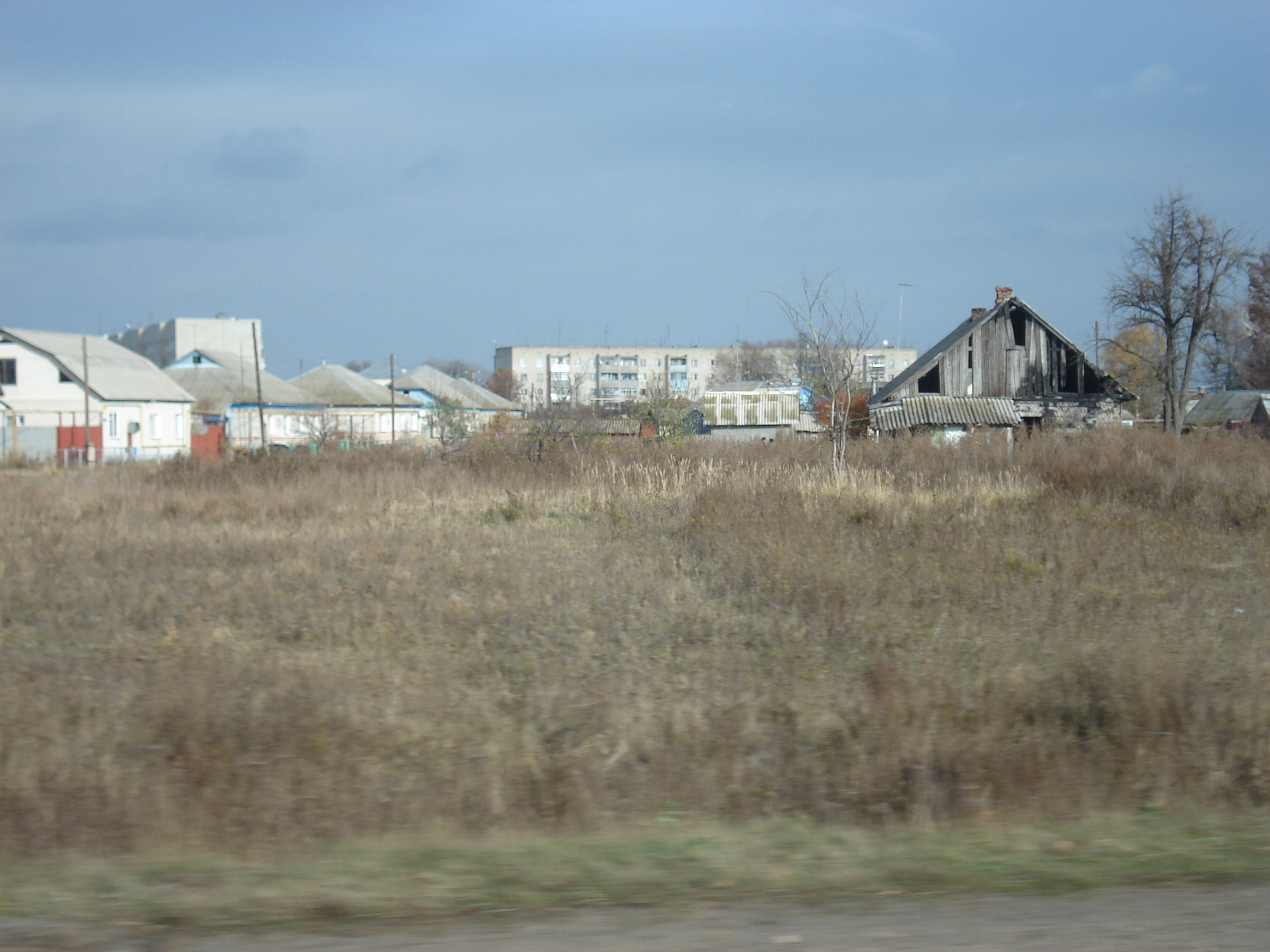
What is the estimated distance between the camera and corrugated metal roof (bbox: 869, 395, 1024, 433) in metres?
36.3

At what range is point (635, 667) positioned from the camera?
750 centimetres

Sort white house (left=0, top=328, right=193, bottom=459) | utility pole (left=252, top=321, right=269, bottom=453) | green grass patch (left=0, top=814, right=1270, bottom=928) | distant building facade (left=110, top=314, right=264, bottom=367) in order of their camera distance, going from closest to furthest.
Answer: green grass patch (left=0, top=814, right=1270, bottom=928) < utility pole (left=252, top=321, right=269, bottom=453) < white house (left=0, top=328, right=193, bottom=459) < distant building facade (left=110, top=314, right=264, bottom=367)

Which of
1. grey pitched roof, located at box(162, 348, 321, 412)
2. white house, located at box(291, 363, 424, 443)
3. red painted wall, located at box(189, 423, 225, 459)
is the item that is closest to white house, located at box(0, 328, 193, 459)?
red painted wall, located at box(189, 423, 225, 459)

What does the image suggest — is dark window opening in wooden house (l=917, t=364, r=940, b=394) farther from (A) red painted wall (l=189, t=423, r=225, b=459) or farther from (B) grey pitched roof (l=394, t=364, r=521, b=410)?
(B) grey pitched roof (l=394, t=364, r=521, b=410)

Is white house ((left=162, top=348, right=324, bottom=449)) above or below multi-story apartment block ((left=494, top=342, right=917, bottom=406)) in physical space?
below

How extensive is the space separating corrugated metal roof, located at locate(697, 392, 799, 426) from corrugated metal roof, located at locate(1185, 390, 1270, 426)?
23.0 m

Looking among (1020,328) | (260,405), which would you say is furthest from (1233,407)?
(260,405)

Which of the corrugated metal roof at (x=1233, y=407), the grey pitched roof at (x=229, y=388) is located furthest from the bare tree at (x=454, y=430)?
the corrugated metal roof at (x=1233, y=407)

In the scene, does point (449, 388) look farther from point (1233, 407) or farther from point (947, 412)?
point (1233, 407)

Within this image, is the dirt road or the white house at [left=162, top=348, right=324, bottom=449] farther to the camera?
the white house at [left=162, top=348, right=324, bottom=449]

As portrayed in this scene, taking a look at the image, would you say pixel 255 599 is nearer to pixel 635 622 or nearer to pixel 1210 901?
pixel 635 622

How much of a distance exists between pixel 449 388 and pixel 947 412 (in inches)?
2317

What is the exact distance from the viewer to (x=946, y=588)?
32.6ft

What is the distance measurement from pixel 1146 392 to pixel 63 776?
Result: 61.9 m
